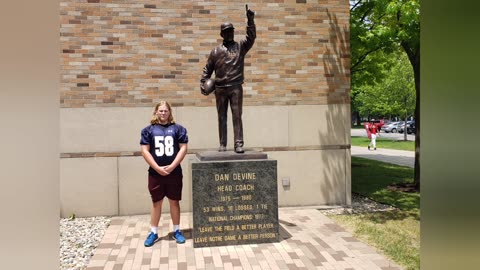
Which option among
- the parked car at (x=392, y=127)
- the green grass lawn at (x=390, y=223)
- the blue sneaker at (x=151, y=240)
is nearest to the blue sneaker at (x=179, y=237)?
the blue sneaker at (x=151, y=240)

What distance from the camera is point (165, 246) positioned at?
6488mm

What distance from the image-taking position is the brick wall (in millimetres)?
8375

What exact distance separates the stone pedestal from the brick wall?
2.66 meters

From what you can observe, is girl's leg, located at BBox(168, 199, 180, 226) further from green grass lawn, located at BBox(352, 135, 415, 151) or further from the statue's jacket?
green grass lawn, located at BBox(352, 135, 415, 151)

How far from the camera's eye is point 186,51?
8680 millimetres

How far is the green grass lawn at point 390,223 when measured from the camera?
6.09 meters

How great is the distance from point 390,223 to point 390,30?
5.31 meters

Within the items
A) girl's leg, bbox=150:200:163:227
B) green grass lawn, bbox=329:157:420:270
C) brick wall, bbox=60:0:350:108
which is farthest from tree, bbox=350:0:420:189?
girl's leg, bbox=150:200:163:227

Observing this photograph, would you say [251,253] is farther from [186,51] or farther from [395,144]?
[395,144]

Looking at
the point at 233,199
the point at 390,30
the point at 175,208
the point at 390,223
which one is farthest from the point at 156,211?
the point at 390,30

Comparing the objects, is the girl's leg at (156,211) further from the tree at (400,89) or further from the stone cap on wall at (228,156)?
the tree at (400,89)
